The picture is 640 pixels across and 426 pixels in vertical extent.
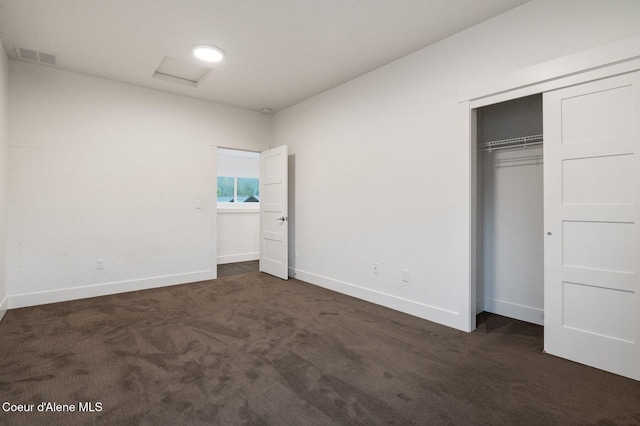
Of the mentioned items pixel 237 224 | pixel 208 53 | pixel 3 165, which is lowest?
pixel 237 224

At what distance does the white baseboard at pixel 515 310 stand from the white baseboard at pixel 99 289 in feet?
12.5

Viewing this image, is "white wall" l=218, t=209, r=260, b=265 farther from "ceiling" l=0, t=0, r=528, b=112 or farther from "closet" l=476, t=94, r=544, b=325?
"closet" l=476, t=94, r=544, b=325

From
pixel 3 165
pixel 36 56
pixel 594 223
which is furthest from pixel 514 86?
pixel 3 165

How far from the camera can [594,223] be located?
2.21m

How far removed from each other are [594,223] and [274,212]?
395 centimetres

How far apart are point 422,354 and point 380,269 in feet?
4.34

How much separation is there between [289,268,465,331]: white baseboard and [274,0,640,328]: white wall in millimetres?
12

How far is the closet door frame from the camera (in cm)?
208

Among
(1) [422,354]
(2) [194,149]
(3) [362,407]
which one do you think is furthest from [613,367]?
(2) [194,149]

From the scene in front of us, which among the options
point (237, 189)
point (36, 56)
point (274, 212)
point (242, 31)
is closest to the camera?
point (242, 31)

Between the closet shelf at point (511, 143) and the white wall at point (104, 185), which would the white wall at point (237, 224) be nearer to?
the white wall at point (104, 185)

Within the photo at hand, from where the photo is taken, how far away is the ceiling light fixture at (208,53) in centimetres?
322

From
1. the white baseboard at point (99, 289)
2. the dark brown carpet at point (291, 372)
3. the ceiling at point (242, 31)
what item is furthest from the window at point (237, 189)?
the dark brown carpet at point (291, 372)

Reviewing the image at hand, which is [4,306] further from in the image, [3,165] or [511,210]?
[511,210]
